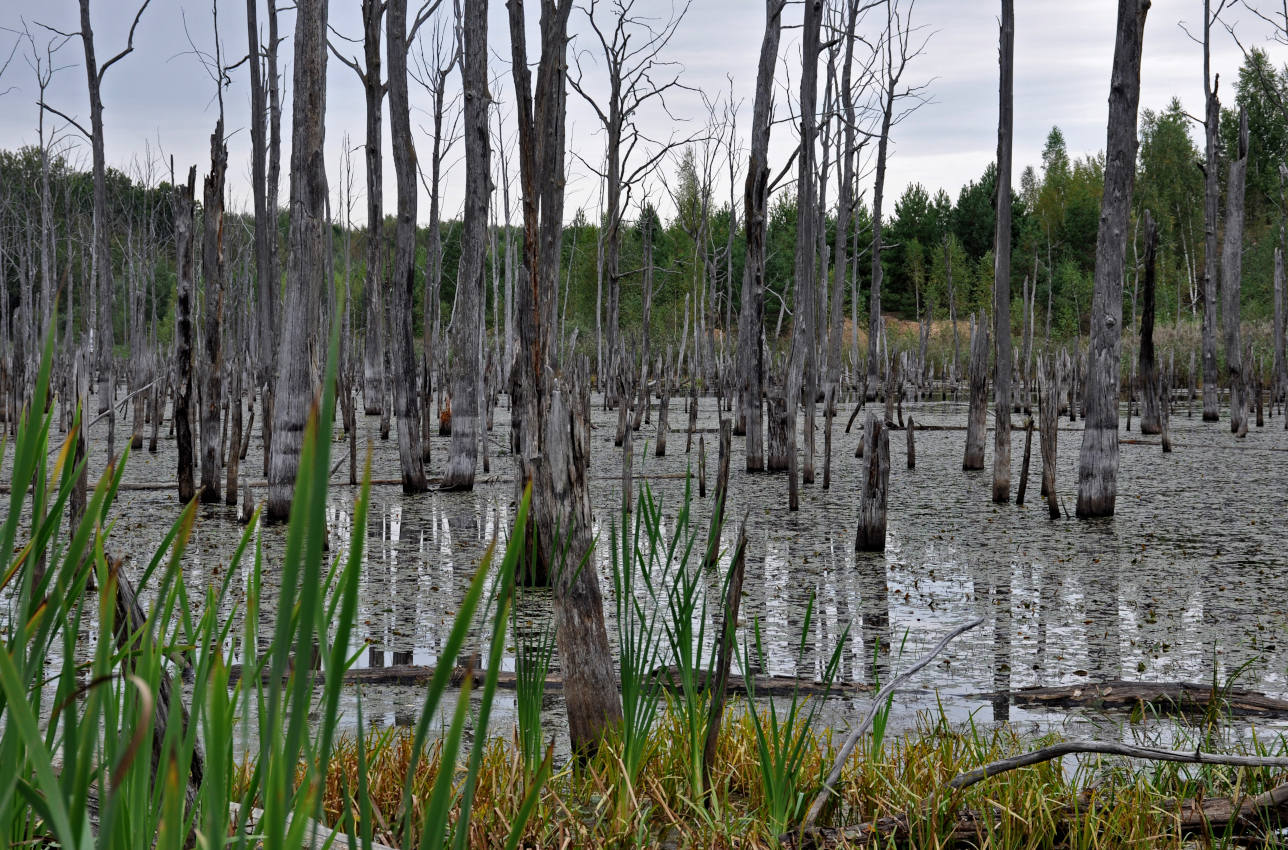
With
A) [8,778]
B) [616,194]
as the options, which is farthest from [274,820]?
[616,194]

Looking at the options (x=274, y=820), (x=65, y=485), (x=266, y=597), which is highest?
(x=65, y=485)

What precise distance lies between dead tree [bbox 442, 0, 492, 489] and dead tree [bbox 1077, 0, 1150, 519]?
11.3 feet

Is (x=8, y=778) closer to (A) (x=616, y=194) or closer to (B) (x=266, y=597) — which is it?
(B) (x=266, y=597)

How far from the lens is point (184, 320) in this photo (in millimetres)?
6020

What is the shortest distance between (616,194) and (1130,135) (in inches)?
117

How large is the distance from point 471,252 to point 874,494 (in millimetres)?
3035

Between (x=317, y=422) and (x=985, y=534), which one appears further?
(x=985, y=534)

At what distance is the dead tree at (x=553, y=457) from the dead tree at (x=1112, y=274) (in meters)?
4.16

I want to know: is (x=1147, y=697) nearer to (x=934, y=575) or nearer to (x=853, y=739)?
(x=853, y=739)

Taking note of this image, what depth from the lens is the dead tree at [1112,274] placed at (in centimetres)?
590

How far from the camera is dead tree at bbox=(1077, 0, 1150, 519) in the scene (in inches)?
232

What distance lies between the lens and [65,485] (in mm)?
863

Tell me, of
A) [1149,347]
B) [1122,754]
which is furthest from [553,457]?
[1149,347]

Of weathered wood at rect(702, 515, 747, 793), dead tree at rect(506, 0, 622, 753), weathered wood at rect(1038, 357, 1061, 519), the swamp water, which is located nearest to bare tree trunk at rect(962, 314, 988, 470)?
the swamp water
